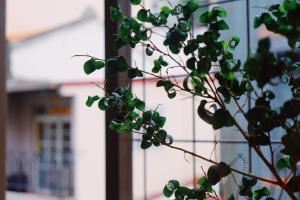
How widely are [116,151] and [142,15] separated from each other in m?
0.76

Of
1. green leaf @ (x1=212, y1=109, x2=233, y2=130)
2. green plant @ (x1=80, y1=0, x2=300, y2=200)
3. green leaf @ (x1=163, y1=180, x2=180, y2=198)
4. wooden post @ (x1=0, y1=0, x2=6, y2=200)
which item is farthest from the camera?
wooden post @ (x1=0, y1=0, x2=6, y2=200)

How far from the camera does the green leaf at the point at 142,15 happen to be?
97cm

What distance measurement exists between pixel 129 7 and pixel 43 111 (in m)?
8.25

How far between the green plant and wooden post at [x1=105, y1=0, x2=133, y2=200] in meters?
0.55

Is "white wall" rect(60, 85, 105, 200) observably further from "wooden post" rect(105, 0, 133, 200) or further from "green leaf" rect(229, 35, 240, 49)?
"green leaf" rect(229, 35, 240, 49)

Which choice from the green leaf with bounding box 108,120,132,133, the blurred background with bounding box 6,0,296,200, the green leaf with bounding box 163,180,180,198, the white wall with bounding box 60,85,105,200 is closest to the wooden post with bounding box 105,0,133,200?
the green leaf with bounding box 108,120,132,133

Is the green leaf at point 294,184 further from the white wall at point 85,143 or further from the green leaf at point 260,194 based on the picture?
the white wall at point 85,143

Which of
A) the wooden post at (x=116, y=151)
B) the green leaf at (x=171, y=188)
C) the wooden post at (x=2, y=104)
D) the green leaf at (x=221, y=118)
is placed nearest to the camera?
the green leaf at (x=221, y=118)

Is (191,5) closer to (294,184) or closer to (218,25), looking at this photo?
(218,25)

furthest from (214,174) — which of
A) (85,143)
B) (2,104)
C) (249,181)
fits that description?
(85,143)

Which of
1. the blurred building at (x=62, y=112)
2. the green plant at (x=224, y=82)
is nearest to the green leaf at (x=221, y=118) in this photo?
the green plant at (x=224, y=82)

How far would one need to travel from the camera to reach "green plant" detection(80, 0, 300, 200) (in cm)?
74

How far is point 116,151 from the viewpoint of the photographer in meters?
1.58

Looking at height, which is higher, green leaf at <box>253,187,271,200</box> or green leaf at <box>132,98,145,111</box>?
green leaf at <box>132,98,145,111</box>
